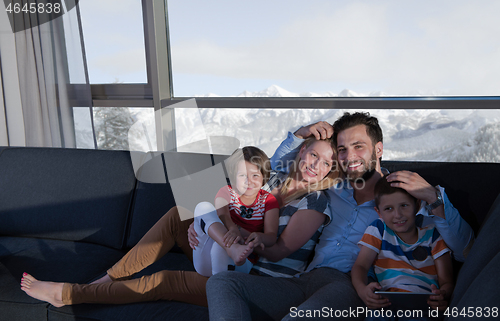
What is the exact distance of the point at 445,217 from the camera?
1.17 metres

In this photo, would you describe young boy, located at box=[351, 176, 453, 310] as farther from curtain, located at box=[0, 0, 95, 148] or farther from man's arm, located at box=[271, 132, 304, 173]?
curtain, located at box=[0, 0, 95, 148]

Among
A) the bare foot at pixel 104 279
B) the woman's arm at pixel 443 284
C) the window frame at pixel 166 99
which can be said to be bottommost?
the bare foot at pixel 104 279

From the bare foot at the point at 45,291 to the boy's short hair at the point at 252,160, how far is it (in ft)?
2.64

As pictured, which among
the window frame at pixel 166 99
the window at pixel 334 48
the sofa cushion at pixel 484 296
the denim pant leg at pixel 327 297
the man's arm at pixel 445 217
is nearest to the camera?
the sofa cushion at pixel 484 296

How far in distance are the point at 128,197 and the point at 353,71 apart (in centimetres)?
188

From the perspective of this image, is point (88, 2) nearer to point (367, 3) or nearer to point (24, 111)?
point (24, 111)

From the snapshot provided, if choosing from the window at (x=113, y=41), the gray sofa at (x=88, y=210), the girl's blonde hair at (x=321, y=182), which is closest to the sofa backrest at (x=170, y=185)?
the gray sofa at (x=88, y=210)

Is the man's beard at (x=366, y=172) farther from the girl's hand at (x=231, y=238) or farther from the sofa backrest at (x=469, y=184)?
the girl's hand at (x=231, y=238)

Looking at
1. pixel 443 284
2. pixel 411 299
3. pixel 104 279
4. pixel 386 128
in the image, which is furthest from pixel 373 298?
pixel 386 128

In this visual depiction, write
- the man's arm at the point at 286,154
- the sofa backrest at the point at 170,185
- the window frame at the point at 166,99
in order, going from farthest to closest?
the window frame at the point at 166,99 → the sofa backrest at the point at 170,185 → the man's arm at the point at 286,154

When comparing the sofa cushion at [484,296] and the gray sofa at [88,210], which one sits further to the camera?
the gray sofa at [88,210]

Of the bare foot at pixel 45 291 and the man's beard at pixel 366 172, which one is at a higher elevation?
the man's beard at pixel 366 172

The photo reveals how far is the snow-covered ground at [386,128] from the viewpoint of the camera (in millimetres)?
2584

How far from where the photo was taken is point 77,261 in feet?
5.43
